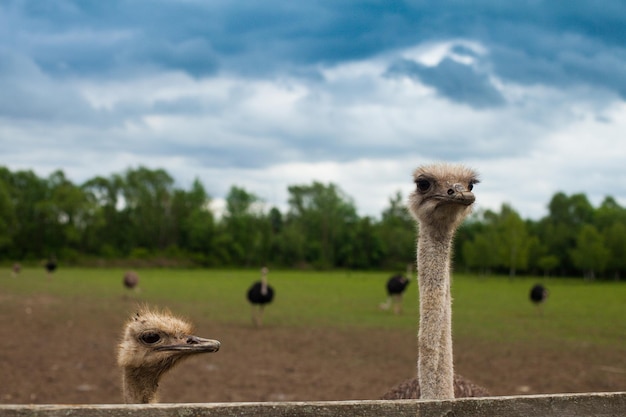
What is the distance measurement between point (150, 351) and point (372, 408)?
60.8 inches

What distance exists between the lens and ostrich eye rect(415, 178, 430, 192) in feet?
10.4

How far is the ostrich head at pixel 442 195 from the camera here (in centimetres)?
305

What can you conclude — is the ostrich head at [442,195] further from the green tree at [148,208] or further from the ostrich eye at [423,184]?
the green tree at [148,208]

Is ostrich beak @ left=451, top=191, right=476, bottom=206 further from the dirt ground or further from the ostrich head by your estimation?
the dirt ground

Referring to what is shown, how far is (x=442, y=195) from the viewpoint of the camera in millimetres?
3051

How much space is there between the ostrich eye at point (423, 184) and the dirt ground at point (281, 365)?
691 centimetres

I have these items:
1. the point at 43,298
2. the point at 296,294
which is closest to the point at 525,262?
the point at 296,294

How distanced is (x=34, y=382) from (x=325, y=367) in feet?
16.2

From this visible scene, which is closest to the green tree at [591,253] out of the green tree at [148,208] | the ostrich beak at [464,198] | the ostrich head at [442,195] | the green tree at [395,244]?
the green tree at [395,244]

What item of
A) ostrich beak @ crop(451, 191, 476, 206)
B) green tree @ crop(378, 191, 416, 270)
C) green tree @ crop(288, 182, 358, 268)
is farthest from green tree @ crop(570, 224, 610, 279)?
ostrich beak @ crop(451, 191, 476, 206)

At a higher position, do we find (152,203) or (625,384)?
(152,203)

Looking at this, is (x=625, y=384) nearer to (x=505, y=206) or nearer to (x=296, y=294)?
(x=296, y=294)

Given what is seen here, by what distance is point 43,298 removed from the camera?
25.3 meters

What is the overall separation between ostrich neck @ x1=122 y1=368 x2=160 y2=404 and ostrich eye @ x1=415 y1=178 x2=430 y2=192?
1.51m
